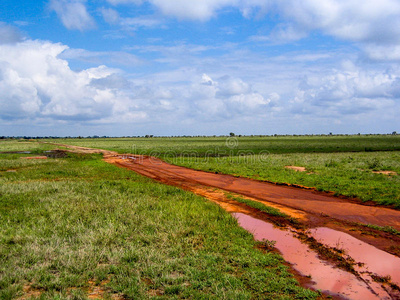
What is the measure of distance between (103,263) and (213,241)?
3.07 meters

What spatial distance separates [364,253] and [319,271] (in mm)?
1927

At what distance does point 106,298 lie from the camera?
5.61m

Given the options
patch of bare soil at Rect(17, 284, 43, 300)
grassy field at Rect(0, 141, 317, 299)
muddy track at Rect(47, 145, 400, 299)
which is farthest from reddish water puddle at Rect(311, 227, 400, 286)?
patch of bare soil at Rect(17, 284, 43, 300)

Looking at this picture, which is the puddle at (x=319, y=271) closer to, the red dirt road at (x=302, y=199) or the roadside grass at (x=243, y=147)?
the red dirt road at (x=302, y=199)

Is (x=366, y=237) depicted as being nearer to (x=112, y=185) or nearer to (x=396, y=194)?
(x=396, y=194)

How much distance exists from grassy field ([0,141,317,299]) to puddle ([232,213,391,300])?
1.65 ft

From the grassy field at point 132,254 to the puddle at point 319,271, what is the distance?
0.50m

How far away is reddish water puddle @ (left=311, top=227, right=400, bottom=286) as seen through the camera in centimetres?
683

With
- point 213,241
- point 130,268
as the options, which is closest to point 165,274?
point 130,268

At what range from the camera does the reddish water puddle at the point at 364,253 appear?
22.4ft

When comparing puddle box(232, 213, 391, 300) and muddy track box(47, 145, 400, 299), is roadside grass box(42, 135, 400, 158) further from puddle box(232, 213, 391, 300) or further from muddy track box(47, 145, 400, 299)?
puddle box(232, 213, 391, 300)

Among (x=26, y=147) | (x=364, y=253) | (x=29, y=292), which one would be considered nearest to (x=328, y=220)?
→ (x=364, y=253)

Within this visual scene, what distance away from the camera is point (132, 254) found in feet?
24.3

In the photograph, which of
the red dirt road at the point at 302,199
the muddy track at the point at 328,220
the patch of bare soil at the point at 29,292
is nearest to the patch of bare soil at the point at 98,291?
the patch of bare soil at the point at 29,292
